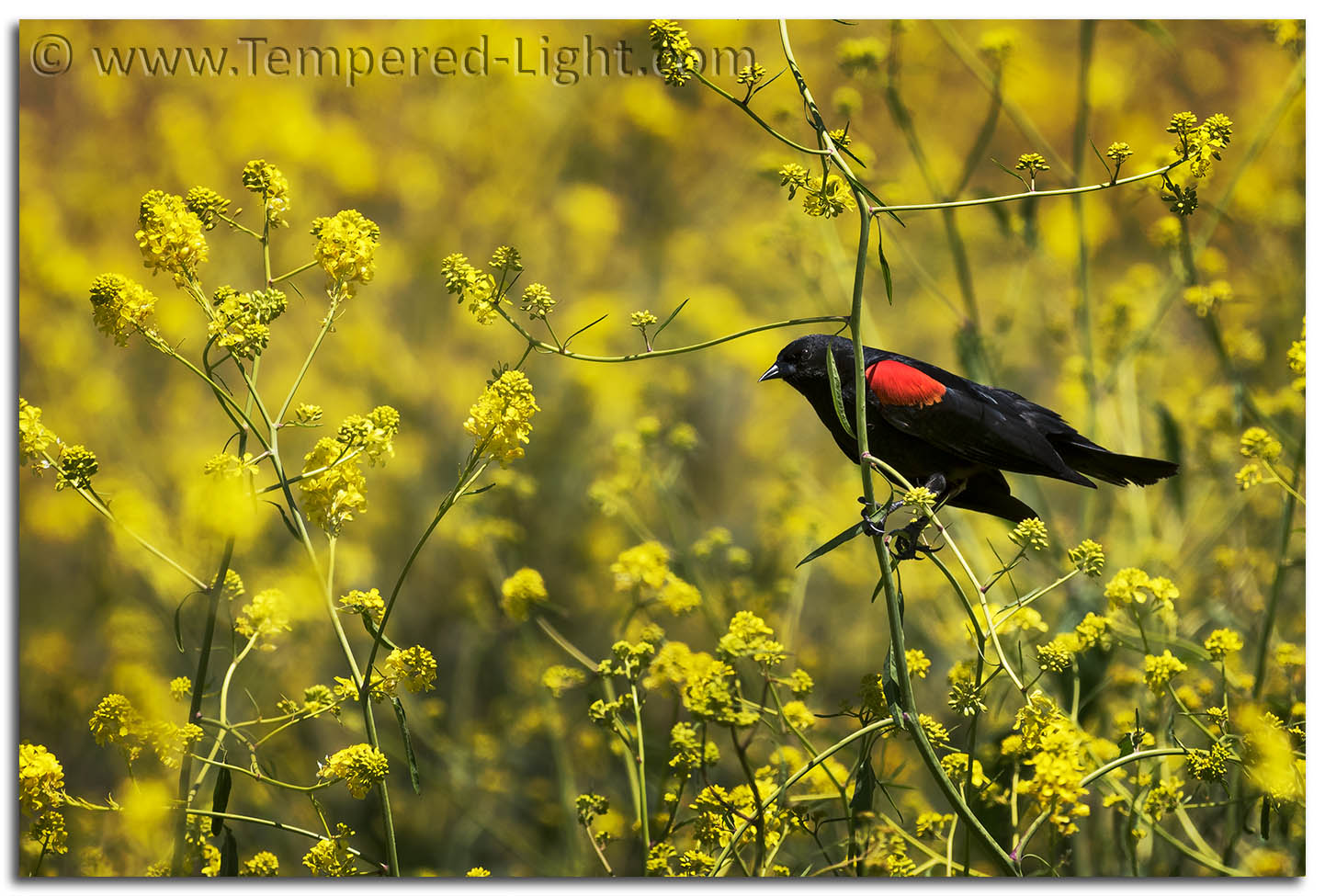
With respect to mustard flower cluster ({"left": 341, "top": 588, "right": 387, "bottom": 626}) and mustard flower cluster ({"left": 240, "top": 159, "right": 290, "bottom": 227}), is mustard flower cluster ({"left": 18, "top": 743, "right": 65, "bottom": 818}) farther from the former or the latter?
mustard flower cluster ({"left": 240, "top": 159, "right": 290, "bottom": 227})

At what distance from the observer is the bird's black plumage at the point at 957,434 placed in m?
2.07

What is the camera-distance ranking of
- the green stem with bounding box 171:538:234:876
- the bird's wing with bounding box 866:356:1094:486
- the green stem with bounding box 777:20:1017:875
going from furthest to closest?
the bird's wing with bounding box 866:356:1094:486
the green stem with bounding box 171:538:234:876
the green stem with bounding box 777:20:1017:875

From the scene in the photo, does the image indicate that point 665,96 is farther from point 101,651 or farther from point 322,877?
point 322,877

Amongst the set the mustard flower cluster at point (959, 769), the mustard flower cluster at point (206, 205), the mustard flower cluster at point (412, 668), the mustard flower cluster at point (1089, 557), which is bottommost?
the mustard flower cluster at point (959, 769)

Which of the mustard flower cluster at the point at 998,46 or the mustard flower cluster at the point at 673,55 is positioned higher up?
the mustard flower cluster at the point at 998,46

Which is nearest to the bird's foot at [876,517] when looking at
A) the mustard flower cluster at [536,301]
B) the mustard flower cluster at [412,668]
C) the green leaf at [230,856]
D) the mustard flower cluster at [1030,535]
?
the mustard flower cluster at [1030,535]

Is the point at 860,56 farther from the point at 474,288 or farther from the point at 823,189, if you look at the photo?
the point at 474,288

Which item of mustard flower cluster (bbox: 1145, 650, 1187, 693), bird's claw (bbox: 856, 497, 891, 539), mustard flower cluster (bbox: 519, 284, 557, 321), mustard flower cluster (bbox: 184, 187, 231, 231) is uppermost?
mustard flower cluster (bbox: 184, 187, 231, 231)

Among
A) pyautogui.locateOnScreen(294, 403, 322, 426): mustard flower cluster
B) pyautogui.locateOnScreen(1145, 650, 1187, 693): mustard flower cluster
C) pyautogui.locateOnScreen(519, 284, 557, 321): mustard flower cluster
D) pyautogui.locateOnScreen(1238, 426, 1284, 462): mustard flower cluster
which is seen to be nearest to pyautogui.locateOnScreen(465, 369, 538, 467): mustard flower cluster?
pyautogui.locateOnScreen(519, 284, 557, 321): mustard flower cluster

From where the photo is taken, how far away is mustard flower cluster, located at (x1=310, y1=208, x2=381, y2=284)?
5.70ft

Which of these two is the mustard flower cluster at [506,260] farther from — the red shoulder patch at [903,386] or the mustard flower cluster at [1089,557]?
the mustard flower cluster at [1089,557]

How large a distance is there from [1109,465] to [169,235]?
5.53 ft

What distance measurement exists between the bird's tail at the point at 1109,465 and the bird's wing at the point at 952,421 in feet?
0.33
